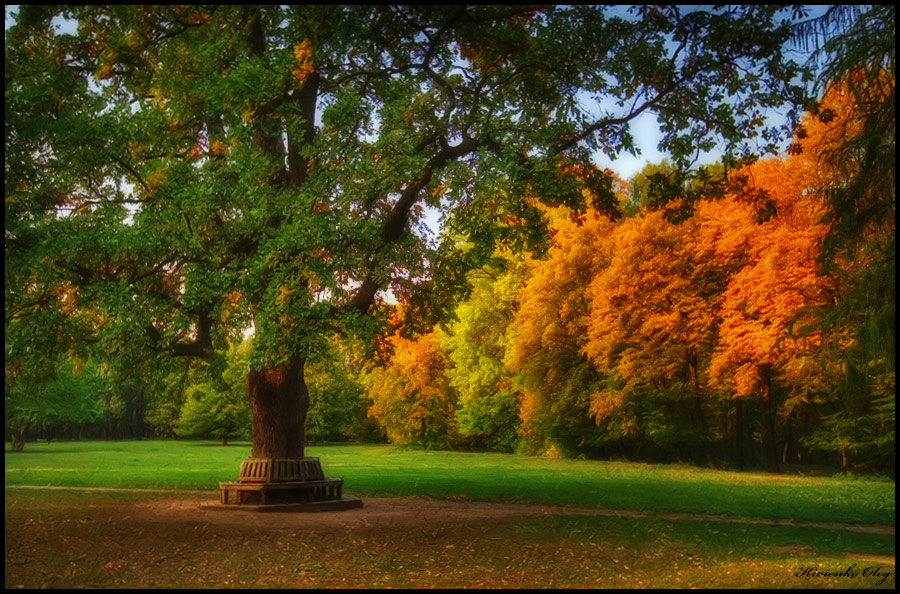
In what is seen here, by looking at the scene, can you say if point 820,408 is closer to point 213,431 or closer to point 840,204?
point 840,204

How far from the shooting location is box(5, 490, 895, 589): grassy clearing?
9367 mm

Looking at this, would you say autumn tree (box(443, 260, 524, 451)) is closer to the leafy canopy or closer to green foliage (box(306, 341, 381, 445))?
green foliage (box(306, 341, 381, 445))

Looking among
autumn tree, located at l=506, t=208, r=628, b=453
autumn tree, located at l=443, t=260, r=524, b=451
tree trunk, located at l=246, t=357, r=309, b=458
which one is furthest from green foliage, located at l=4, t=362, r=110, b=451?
tree trunk, located at l=246, t=357, r=309, b=458

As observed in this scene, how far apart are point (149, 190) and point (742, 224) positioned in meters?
20.8

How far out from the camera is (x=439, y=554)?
36.9 ft

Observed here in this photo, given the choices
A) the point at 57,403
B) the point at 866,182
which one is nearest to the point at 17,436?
the point at 57,403

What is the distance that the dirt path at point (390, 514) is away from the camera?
1424 centimetres

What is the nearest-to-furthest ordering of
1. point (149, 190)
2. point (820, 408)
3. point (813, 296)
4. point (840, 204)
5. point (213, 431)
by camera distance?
point (840, 204) → point (149, 190) → point (813, 296) → point (820, 408) → point (213, 431)

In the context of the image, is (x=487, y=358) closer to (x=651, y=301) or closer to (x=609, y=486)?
(x=651, y=301)

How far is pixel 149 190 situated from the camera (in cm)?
1565

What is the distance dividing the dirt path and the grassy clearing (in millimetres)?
480

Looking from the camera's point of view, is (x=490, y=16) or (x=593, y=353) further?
(x=593, y=353)

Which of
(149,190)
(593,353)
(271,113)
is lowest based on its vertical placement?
(593,353)

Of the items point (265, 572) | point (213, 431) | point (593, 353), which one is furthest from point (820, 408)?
point (213, 431)
